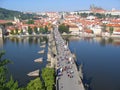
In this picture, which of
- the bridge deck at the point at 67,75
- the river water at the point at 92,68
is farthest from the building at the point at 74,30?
the bridge deck at the point at 67,75

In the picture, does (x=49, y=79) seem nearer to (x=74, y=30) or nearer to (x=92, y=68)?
(x=92, y=68)

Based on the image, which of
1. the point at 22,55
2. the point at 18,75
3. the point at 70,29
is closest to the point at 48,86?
the point at 18,75

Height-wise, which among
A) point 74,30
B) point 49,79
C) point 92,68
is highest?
point 49,79

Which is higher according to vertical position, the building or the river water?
the building

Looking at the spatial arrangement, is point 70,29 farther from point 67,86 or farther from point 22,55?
point 67,86

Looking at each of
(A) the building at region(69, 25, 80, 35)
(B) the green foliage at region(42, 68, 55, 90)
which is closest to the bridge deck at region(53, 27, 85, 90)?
(B) the green foliage at region(42, 68, 55, 90)

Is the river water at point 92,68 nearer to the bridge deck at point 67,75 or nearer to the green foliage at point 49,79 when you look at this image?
the bridge deck at point 67,75

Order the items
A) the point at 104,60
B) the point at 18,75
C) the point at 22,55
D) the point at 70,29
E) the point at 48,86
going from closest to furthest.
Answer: the point at 48,86 → the point at 18,75 → the point at 104,60 → the point at 22,55 → the point at 70,29

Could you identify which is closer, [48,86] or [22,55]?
[48,86]

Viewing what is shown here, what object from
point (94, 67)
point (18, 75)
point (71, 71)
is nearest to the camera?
point (71, 71)

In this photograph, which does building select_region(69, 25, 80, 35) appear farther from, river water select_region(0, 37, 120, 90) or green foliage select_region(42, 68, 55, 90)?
green foliage select_region(42, 68, 55, 90)

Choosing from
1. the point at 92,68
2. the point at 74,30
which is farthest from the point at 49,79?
the point at 74,30
